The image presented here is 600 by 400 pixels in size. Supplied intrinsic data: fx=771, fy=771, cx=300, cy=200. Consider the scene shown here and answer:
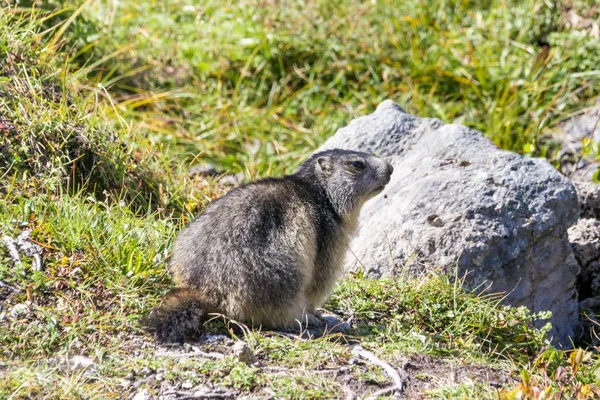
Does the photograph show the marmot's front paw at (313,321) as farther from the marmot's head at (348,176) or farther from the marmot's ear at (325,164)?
the marmot's ear at (325,164)

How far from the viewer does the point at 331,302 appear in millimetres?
5930

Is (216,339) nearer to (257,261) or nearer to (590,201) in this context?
(257,261)

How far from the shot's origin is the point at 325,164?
5.99 meters

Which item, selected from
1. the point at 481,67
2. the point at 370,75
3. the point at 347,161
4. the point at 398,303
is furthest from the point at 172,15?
the point at 398,303

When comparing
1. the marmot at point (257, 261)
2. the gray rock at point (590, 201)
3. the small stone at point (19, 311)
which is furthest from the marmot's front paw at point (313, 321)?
the gray rock at point (590, 201)

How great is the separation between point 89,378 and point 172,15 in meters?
7.64

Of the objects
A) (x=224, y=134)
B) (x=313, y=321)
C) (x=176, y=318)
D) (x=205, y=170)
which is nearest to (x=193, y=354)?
(x=176, y=318)

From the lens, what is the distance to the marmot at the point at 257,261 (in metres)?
4.98

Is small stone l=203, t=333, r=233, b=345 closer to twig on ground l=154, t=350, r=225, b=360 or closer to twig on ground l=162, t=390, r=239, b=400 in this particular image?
twig on ground l=154, t=350, r=225, b=360

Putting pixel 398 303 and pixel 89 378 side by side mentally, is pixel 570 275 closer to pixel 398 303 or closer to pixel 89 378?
pixel 398 303

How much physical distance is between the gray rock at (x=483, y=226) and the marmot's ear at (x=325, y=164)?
88 centimetres

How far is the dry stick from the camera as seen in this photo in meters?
4.64

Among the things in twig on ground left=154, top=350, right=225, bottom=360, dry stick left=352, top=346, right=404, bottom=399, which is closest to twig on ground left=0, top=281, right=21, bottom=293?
twig on ground left=154, top=350, right=225, bottom=360

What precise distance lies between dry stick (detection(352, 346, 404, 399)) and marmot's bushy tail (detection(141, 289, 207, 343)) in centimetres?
105
